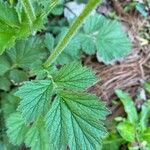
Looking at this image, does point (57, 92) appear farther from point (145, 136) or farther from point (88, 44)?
point (145, 136)

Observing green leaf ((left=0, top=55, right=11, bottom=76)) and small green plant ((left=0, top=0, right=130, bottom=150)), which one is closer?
small green plant ((left=0, top=0, right=130, bottom=150))

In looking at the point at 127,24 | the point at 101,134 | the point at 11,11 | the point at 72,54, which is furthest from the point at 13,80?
the point at 127,24

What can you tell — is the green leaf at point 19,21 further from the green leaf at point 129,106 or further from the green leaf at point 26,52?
the green leaf at point 129,106

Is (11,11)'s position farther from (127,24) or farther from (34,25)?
(127,24)

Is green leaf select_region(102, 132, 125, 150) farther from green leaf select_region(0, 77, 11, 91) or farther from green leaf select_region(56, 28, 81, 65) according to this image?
green leaf select_region(0, 77, 11, 91)

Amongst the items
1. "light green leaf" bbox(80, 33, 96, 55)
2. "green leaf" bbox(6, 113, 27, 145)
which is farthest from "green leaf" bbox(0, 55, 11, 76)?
"light green leaf" bbox(80, 33, 96, 55)

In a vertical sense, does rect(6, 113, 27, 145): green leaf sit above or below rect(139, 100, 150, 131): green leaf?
above

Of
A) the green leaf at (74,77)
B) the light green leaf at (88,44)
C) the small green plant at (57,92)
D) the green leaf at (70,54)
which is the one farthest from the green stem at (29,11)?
the light green leaf at (88,44)
